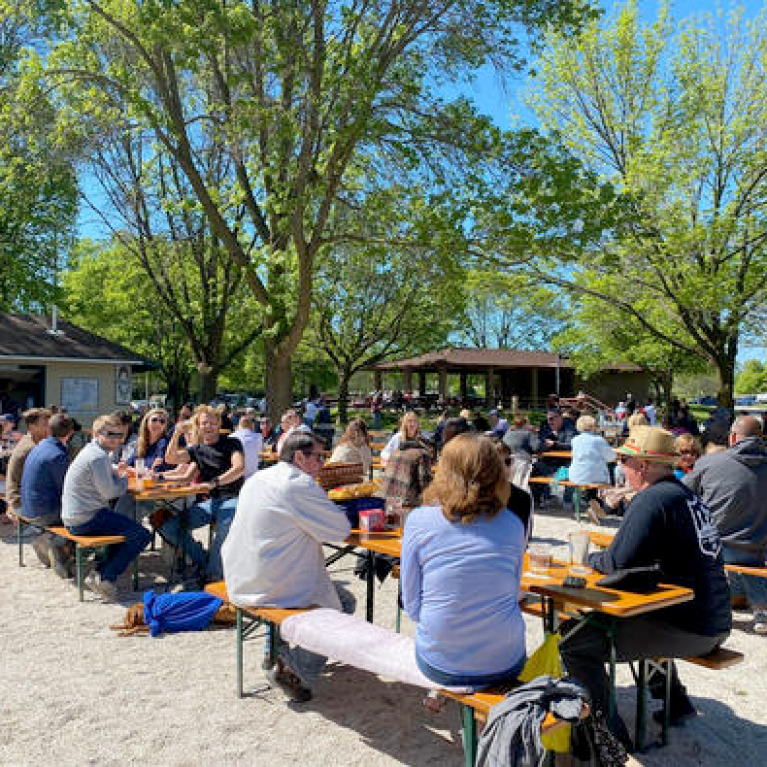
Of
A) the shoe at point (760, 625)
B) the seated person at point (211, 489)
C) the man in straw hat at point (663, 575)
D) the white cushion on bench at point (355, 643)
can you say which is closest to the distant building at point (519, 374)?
the seated person at point (211, 489)

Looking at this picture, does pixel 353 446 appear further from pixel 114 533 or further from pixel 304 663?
pixel 304 663

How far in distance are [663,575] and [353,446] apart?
5.27 meters

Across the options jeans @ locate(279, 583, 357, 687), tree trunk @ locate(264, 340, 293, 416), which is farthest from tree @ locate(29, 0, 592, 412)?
jeans @ locate(279, 583, 357, 687)

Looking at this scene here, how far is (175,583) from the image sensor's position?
6695 millimetres

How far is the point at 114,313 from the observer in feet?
117

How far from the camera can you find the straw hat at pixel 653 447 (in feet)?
11.9

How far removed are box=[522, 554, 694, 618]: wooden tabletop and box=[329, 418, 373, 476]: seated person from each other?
4.69m

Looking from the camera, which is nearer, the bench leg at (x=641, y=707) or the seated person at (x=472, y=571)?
the seated person at (x=472, y=571)

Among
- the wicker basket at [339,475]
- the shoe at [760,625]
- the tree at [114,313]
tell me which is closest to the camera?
the shoe at [760,625]

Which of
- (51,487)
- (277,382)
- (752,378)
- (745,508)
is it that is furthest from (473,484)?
(752,378)

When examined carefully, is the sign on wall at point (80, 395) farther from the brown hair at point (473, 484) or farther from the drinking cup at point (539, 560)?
the brown hair at point (473, 484)

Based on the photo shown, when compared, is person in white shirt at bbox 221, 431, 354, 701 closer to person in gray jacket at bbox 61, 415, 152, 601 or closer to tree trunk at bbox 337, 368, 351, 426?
person in gray jacket at bbox 61, 415, 152, 601

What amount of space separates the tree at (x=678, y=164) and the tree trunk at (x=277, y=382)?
268 inches

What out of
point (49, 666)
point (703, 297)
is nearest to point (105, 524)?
point (49, 666)
